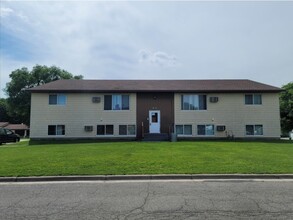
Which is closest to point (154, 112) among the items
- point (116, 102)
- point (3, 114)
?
point (116, 102)

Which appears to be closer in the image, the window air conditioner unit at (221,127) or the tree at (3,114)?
the window air conditioner unit at (221,127)

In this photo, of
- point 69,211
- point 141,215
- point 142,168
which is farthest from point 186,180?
point 69,211

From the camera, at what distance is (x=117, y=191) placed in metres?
7.37

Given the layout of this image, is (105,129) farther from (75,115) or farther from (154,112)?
(154,112)

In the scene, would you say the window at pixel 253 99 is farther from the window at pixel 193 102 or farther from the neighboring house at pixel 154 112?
the window at pixel 193 102

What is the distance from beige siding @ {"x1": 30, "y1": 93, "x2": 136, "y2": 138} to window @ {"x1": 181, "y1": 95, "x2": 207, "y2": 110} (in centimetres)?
458

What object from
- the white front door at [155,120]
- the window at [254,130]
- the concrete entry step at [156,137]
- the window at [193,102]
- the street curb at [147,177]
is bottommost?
the street curb at [147,177]

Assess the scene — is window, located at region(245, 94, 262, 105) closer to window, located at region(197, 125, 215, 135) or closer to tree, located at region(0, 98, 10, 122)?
window, located at region(197, 125, 215, 135)

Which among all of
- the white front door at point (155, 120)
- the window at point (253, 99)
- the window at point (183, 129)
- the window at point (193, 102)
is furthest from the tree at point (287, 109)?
the white front door at point (155, 120)

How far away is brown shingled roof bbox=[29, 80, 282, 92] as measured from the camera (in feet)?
84.0

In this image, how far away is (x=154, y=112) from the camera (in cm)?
2592

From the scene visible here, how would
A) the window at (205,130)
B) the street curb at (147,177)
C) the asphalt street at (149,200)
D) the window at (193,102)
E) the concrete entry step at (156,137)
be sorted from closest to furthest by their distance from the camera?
1. the asphalt street at (149,200)
2. the street curb at (147,177)
3. the concrete entry step at (156,137)
4. the window at (205,130)
5. the window at (193,102)

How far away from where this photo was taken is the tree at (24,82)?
55875mm

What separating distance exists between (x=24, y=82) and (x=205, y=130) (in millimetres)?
43424
